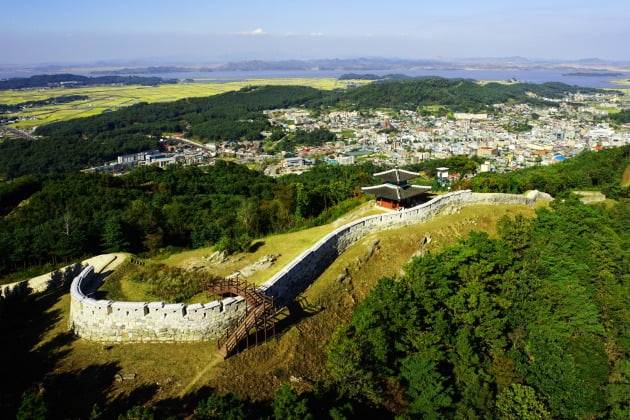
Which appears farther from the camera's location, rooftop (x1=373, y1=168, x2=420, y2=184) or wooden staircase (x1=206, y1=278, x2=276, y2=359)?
rooftop (x1=373, y1=168, x2=420, y2=184)

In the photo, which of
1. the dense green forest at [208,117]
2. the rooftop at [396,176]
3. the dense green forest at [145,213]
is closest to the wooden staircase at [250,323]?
the dense green forest at [145,213]

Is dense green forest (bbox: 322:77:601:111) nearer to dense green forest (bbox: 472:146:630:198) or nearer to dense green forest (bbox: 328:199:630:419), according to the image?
dense green forest (bbox: 472:146:630:198)

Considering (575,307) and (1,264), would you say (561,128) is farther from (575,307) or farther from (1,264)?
(1,264)

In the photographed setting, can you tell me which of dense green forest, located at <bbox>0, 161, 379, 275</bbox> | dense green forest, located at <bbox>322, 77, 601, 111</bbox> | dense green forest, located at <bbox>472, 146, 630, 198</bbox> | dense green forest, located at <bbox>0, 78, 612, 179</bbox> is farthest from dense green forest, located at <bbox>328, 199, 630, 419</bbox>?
dense green forest, located at <bbox>322, 77, 601, 111</bbox>

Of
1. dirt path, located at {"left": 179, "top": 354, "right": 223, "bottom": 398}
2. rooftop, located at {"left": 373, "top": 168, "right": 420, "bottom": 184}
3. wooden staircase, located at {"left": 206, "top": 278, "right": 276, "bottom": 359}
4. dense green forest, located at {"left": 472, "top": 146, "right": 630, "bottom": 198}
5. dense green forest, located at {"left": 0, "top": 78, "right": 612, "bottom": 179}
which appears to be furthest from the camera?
dense green forest, located at {"left": 0, "top": 78, "right": 612, "bottom": 179}

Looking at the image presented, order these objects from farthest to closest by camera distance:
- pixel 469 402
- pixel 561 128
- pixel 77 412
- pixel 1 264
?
pixel 561 128 → pixel 1 264 → pixel 469 402 → pixel 77 412

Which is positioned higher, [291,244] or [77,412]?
[291,244]

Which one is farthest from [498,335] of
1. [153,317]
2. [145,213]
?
[145,213]

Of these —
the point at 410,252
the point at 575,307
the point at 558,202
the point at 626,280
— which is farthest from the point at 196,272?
the point at 558,202
